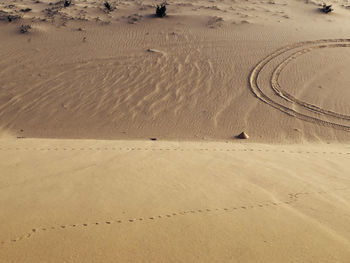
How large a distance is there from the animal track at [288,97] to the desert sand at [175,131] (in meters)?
0.04

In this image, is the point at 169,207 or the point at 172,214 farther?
the point at 169,207

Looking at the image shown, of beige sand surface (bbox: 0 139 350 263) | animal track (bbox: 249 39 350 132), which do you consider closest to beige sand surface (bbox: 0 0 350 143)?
animal track (bbox: 249 39 350 132)

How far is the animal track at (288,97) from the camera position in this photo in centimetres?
635

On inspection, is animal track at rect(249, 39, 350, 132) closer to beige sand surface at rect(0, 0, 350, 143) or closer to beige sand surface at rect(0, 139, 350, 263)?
beige sand surface at rect(0, 0, 350, 143)

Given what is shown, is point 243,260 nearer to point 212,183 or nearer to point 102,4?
point 212,183

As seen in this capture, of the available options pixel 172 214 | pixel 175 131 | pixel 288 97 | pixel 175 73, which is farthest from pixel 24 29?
pixel 172 214

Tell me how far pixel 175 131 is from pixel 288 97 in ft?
9.62

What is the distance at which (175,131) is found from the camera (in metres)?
6.07

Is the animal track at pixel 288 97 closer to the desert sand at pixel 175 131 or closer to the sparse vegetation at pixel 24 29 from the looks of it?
the desert sand at pixel 175 131

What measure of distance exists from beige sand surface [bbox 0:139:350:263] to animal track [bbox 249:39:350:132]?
223 centimetres

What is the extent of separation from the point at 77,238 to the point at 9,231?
48 centimetres

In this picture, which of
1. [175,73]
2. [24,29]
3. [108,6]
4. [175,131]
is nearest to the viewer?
[175,131]

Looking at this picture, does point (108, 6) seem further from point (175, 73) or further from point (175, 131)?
point (175, 131)

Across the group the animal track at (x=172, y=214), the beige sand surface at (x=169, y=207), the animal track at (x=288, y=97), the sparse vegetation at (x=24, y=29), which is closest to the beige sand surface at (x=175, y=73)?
the animal track at (x=288, y=97)
